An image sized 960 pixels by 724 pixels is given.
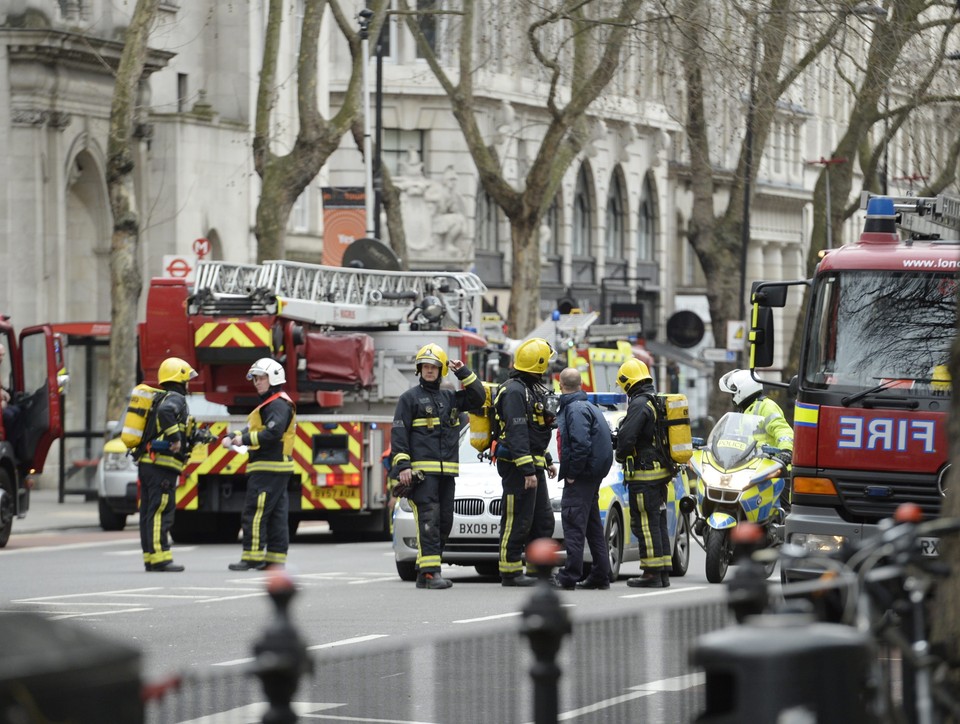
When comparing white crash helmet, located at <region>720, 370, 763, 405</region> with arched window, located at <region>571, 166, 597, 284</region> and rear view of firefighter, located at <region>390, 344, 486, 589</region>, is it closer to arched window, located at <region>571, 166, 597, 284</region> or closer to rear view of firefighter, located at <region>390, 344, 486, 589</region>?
rear view of firefighter, located at <region>390, 344, 486, 589</region>

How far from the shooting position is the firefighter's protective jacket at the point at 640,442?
640 inches

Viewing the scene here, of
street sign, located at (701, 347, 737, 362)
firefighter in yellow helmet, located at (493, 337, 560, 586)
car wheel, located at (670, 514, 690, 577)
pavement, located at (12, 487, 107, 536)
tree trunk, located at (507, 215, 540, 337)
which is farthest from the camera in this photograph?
street sign, located at (701, 347, 737, 362)

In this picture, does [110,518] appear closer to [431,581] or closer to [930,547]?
[431,581]

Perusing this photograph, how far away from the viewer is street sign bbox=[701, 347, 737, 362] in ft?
127

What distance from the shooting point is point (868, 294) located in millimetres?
13531

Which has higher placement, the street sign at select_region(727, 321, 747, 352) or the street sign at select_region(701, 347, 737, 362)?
the street sign at select_region(727, 321, 747, 352)

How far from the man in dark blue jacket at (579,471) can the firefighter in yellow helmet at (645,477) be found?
309 millimetres

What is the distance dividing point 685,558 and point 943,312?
229 inches

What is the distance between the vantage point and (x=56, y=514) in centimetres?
2869

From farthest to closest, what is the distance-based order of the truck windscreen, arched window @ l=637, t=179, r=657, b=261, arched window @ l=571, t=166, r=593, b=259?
arched window @ l=637, t=179, r=657, b=261 < arched window @ l=571, t=166, r=593, b=259 < the truck windscreen

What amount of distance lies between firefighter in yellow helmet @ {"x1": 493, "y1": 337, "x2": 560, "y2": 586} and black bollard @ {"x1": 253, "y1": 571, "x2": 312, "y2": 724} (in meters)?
11.3

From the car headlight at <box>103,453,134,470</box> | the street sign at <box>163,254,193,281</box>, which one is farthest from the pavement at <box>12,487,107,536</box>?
the street sign at <box>163,254,193,281</box>

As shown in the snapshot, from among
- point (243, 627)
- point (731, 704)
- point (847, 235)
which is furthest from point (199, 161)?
point (847, 235)

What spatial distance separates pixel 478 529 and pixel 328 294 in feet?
26.2
